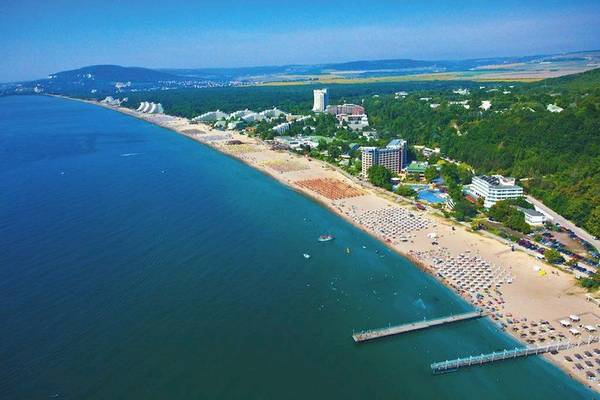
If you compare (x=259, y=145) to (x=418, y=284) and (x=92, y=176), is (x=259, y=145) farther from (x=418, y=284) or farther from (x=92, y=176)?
(x=418, y=284)

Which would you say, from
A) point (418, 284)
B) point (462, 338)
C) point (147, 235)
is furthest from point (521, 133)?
point (147, 235)

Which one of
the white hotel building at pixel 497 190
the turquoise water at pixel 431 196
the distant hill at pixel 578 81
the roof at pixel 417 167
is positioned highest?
the distant hill at pixel 578 81

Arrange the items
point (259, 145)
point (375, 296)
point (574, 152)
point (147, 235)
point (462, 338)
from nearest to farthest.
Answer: point (462, 338), point (375, 296), point (147, 235), point (574, 152), point (259, 145)

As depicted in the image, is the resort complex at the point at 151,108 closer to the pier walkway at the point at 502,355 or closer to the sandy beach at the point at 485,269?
the sandy beach at the point at 485,269

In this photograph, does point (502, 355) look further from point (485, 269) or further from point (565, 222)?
point (565, 222)

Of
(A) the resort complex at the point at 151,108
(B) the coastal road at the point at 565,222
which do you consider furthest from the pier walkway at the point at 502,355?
(A) the resort complex at the point at 151,108

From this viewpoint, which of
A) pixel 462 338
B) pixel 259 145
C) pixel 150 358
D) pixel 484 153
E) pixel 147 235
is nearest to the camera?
pixel 150 358

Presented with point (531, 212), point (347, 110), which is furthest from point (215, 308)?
point (347, 110)

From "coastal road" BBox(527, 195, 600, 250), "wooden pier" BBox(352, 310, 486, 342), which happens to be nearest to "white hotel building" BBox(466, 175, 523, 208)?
"coastal road" BBox(527, 195, 600, 250)
